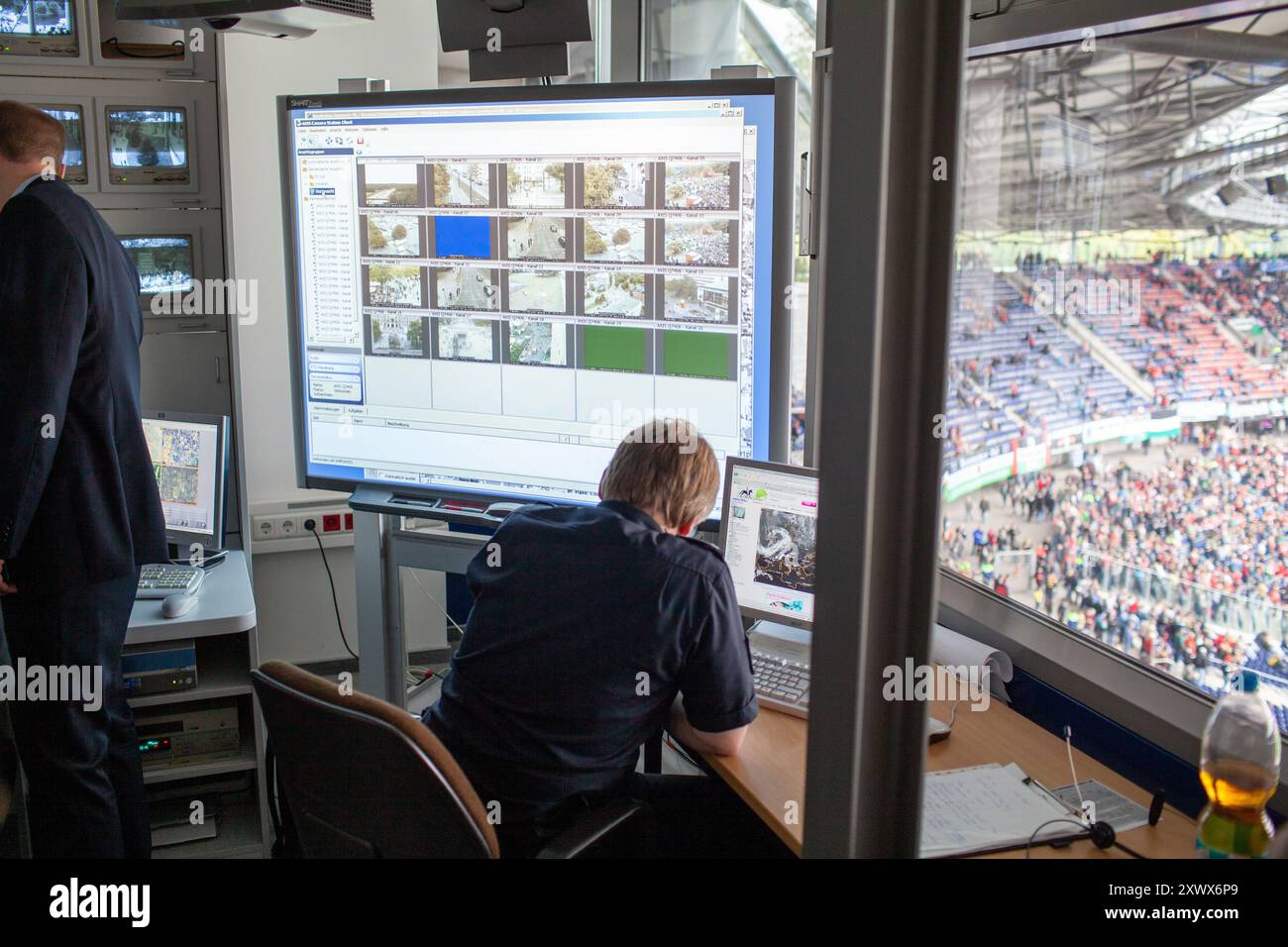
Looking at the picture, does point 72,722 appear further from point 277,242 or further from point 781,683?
point 277,242

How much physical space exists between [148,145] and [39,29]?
1.23 ft

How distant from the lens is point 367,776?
59.8 inches

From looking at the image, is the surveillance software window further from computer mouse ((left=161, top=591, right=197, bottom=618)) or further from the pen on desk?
the pen on desk

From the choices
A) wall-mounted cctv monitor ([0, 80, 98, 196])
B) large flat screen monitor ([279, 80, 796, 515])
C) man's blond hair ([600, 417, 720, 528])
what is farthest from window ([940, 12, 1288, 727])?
wall-mounted cctv monitor ([0, 80, 98, 196])

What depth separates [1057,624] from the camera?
2.05m

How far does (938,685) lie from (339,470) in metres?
1.64

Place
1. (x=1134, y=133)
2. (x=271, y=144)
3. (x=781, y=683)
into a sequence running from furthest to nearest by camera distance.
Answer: (x=271, y=144) < (x=781, y=683) < (x=1134, y=133)

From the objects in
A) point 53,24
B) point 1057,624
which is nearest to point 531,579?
point 1057,624

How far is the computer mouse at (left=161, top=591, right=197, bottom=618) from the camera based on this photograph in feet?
8.26

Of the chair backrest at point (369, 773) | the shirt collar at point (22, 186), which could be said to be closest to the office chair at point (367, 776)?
the chair backrest at point (369, 773)

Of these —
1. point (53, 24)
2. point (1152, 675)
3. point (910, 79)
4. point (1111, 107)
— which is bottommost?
point (1152, 675)

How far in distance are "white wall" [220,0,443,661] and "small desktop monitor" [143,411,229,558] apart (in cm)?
73

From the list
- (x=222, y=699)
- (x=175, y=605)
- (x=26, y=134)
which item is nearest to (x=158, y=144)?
(x=26, y=134)
